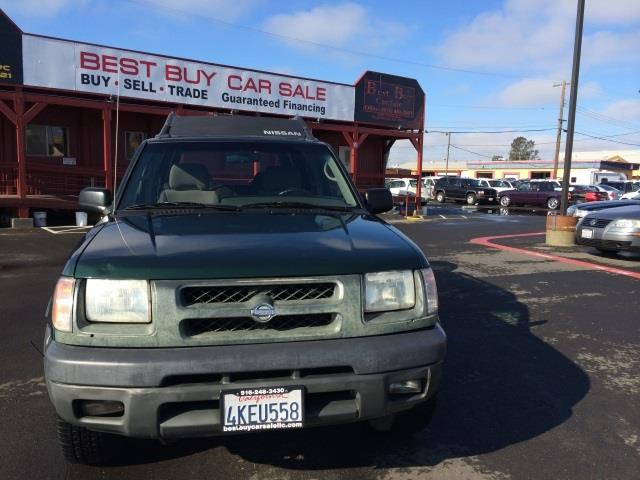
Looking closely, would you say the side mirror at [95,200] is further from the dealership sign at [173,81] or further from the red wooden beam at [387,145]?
the red wooden beam at [387,145]

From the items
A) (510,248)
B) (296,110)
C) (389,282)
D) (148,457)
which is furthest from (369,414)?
(296,110)

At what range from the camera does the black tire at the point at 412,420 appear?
3.04m

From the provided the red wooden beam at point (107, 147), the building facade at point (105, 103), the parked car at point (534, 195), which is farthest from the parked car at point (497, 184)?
the red wooden beam at point (107, 147)

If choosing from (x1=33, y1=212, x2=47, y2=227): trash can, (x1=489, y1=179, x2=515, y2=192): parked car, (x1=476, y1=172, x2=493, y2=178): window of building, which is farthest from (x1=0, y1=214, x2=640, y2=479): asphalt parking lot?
(x1=476, y1=172, x2=493, y2=178): window of building

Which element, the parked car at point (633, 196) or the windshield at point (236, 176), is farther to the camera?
the parked car at point (633, 196)

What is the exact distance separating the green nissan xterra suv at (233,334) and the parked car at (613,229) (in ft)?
26.4

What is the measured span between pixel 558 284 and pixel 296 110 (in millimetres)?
12431

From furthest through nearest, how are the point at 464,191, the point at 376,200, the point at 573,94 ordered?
the point at 464,191
the point at 573,94
the point at 376,200

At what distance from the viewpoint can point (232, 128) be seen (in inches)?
188

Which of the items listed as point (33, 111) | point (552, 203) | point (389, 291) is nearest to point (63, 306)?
point (389, 291)

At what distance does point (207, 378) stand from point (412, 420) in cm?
134

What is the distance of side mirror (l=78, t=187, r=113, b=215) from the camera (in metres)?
3.79

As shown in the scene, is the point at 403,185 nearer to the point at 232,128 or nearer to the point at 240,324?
the point at 232,128

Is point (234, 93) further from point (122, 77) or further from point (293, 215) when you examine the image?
point (293, 215)
